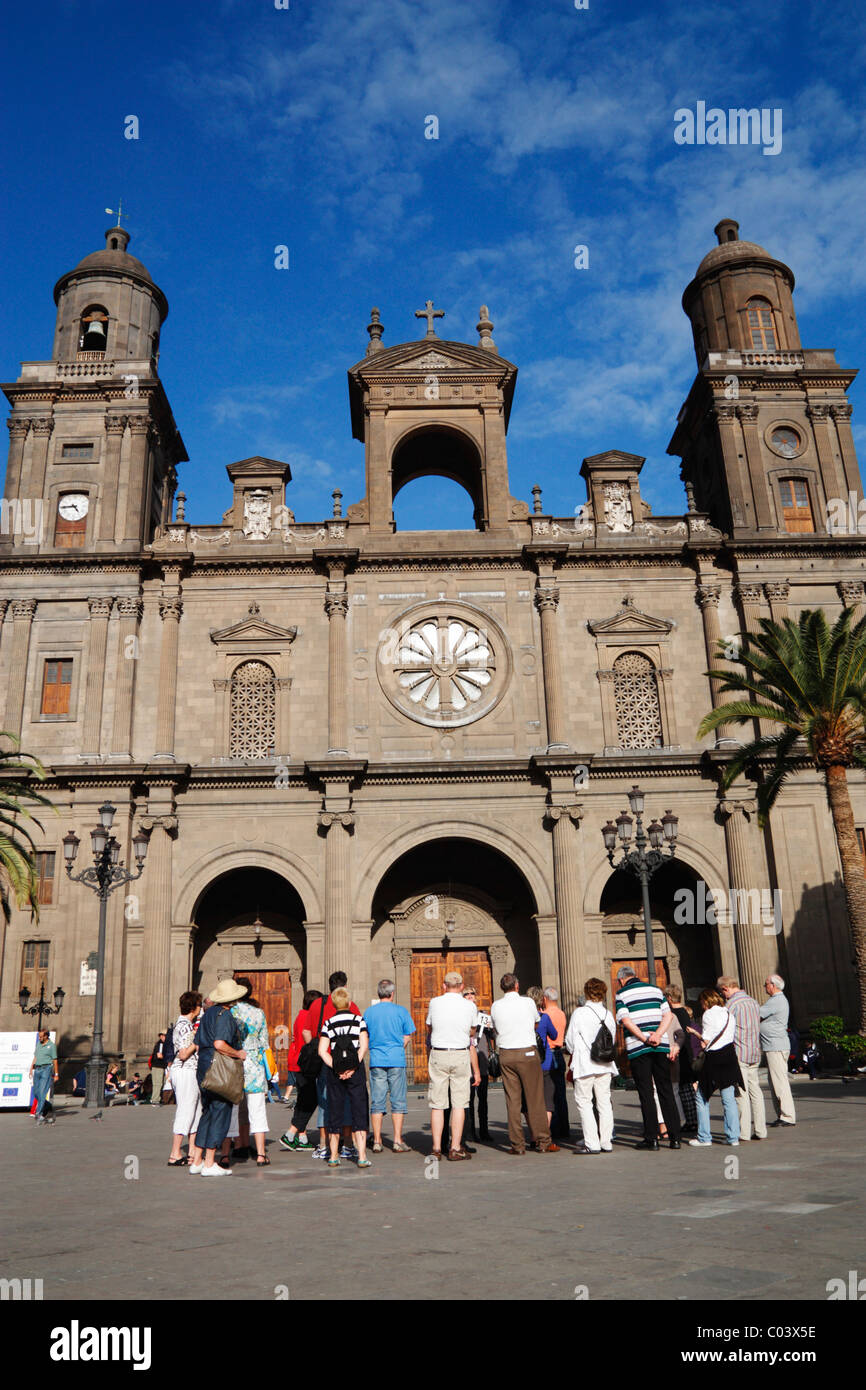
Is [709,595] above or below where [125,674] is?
above

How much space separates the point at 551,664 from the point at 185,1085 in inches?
820

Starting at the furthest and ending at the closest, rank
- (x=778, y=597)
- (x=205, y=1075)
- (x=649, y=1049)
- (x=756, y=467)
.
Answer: (x=756, y=467) < (x=778, y=597) < (x=649, y=1049) < (x=205, y=1075)

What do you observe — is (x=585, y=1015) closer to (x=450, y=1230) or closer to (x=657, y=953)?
(x=450, y=1230)

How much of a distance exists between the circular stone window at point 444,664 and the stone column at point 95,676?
8011 mm

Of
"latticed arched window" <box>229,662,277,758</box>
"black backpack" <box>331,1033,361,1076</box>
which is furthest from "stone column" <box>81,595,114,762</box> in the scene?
"black backpack" <box>331,1033,361,1076</box>

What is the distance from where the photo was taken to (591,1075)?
12336mm

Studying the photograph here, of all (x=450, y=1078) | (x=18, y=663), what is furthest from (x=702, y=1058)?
(x=18, y=663)

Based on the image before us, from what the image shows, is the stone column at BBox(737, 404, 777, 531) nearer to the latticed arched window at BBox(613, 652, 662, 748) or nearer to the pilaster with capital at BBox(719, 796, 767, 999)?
the latticed arched window at BBox(613, 652, 662, 748)

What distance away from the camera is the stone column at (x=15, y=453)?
33.0 metres

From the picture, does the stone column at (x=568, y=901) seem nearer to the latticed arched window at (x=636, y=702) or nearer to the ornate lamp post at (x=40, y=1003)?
the latticed arched window at (x=636, y=702)

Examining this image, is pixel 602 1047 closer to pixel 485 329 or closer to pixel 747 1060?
pixel 747 1060

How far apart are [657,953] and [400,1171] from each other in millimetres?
20949

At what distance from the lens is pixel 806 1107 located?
56.2 ft

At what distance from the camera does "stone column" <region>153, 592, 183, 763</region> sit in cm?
3005
